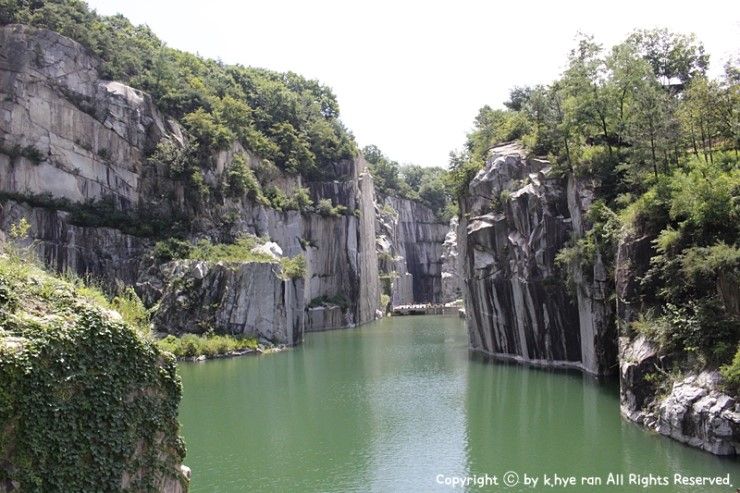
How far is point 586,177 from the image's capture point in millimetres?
28453

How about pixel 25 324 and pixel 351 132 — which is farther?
pixel 351 132

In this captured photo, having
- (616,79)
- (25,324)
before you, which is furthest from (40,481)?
(616,79)

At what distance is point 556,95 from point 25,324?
28201 mm

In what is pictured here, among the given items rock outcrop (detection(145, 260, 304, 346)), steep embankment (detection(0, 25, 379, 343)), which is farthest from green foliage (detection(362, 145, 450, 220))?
rock outcrop (detection(145, 260, 304, 346))

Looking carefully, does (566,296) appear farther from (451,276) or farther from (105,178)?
(451,276)

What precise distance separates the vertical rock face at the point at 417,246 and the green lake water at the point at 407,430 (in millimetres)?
46773

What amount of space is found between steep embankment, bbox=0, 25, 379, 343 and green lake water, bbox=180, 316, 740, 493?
1122 centimetres

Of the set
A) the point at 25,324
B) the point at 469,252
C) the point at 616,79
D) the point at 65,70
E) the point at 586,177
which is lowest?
the point at 25,324

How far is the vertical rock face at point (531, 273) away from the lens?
89.5 ft

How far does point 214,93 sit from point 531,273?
3698cm

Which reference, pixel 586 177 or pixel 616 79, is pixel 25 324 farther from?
pixel 616 79

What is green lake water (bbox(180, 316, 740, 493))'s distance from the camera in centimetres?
1652

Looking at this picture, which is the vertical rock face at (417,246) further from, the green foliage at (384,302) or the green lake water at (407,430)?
the green lake water at (407,430)

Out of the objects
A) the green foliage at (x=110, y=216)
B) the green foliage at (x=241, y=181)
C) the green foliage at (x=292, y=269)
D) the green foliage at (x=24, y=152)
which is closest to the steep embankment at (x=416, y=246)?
the green foliage at (x=241, y=181)
